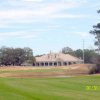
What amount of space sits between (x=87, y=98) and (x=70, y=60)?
403ft

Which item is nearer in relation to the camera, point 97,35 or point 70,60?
point 97,35

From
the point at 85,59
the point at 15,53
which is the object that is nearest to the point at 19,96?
the point at 15,53

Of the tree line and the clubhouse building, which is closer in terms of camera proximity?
the tree line

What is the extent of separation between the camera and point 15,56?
132 meters

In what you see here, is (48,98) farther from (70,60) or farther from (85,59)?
(85,59)

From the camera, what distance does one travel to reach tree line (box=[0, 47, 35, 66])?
5182 inches

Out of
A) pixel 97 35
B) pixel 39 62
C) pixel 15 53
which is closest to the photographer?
pixel 97 35

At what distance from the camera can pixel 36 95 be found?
735 inches

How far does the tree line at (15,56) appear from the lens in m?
132

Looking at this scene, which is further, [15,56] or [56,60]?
[56,60]

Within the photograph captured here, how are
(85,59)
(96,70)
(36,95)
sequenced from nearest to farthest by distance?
(36,95) → (96,70) → (85,59)

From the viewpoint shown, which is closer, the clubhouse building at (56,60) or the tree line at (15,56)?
the tree line at (15,56)

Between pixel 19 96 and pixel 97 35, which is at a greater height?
pixel 97 35

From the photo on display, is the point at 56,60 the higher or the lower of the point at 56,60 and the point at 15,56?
the lower
